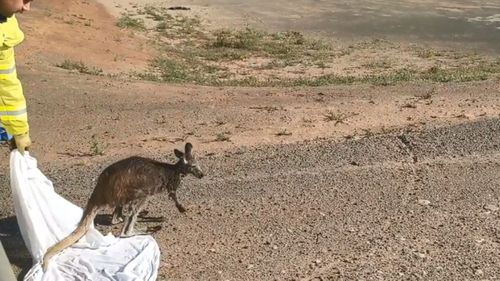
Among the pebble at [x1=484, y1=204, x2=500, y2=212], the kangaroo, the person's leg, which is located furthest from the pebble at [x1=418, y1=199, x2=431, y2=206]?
the person's leg

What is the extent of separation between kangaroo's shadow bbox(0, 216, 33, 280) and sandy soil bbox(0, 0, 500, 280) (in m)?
0.02

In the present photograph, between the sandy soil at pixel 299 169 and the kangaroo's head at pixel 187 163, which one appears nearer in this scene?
the sandy soil at pixel 299 169

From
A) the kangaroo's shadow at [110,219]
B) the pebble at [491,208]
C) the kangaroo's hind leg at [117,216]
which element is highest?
the pebble at [491,208]

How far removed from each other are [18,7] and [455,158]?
16.6ft

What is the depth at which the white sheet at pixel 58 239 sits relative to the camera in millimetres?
4711

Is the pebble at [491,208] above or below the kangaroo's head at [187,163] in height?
below

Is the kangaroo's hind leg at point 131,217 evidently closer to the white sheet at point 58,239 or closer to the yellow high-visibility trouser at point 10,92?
the white sheet at point 58,239

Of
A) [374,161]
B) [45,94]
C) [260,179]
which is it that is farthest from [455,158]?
[45,94]

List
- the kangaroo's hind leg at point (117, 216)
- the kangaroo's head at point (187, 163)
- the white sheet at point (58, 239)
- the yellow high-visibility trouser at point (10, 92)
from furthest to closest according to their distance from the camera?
the kangaroo's head at point (187, 163), the kangaroo's hind leg at point (117, 216), the yellow high-visibility trouser at point (10, 92), the white sheet at point (58, 239)

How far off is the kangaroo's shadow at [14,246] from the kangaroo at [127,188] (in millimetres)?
380

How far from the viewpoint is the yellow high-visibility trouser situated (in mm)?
4980

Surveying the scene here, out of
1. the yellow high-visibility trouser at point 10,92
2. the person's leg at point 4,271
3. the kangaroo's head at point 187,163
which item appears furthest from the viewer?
the kangaroo's head at point 187,163

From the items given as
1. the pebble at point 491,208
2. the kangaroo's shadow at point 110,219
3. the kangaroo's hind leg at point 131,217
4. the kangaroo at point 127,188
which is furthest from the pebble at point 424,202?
the kangaroo's hind leg at point 131,217

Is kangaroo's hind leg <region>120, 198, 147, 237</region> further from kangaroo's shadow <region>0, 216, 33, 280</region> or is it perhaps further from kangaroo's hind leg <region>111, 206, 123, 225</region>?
kangaroo's shadow <region>0, 216, 33, 280</region>
